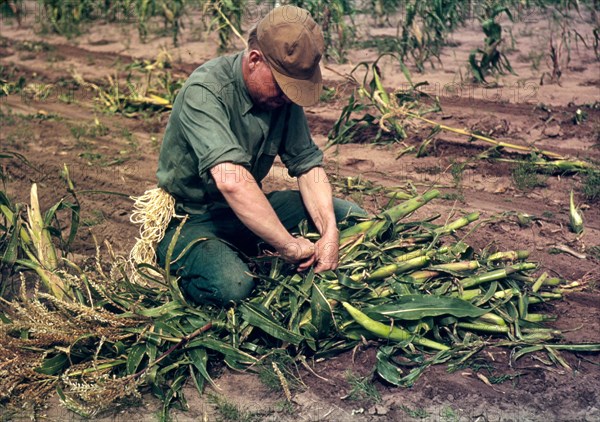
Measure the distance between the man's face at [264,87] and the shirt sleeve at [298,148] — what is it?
263mm

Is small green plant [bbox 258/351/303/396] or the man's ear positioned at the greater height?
the man's ear

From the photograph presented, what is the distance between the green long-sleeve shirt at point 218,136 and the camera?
3297 mm

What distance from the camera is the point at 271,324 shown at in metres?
3.30

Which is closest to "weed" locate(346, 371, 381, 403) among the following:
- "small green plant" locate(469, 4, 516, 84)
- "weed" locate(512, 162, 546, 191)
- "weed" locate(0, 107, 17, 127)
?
"weed" locate(512, 162, 546, 191)

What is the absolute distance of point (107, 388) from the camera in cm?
302

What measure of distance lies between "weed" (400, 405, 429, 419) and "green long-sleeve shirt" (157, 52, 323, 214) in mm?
1224

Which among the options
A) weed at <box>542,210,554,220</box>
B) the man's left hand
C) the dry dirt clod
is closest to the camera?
the man's left hand

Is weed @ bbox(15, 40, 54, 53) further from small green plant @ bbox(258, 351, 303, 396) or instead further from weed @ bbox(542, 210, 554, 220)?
small green plant @ bbox(258, 351, 303, 396)

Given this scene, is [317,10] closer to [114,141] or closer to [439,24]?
[439,24]

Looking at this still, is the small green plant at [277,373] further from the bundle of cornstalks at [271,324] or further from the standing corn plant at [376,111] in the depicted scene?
the standing corn plant at [376,111]

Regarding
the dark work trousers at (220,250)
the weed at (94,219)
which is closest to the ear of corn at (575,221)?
the dark work trousers at (220,250)

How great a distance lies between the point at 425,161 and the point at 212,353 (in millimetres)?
2704

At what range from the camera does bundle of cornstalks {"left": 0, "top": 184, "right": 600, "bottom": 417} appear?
3.16m

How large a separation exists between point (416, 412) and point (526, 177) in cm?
256
